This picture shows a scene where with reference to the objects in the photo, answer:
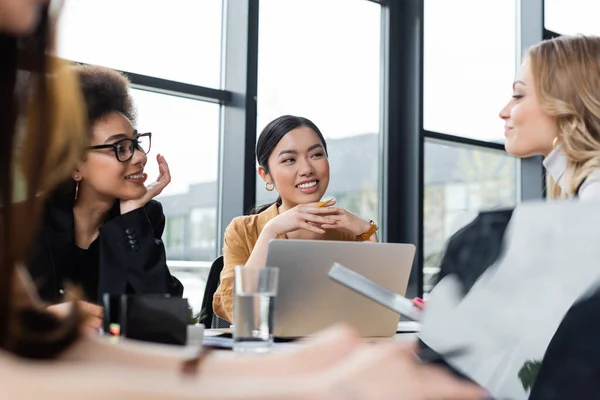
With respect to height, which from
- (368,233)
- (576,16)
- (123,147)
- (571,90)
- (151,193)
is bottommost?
(368,233)

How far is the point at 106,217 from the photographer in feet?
7.26

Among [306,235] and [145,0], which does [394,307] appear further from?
[145,0]

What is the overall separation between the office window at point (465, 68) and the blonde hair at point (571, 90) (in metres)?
2.48

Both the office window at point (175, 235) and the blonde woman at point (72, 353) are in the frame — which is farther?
the office window at point (175, 235)

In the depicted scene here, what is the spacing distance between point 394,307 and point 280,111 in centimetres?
282

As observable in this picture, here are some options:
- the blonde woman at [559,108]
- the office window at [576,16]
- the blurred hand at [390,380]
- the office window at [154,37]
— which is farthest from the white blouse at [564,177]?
the office window at [576,16]

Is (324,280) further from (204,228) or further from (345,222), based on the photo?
(204,228)

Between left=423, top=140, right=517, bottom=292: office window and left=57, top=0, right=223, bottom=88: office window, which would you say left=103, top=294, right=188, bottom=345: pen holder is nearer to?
left=57, top=0, right=223, bottom=88: office window

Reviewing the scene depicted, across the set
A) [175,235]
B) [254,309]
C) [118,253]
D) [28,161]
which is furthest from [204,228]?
[28,161]

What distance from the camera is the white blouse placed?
5.16 feet

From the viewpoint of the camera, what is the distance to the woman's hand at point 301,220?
2.34 meters

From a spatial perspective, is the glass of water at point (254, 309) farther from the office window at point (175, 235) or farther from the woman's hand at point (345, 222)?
the office window at point (175, 235)

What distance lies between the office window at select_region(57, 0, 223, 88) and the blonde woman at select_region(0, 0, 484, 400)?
8.42 feet

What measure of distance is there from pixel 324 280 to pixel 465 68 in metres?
3.45
